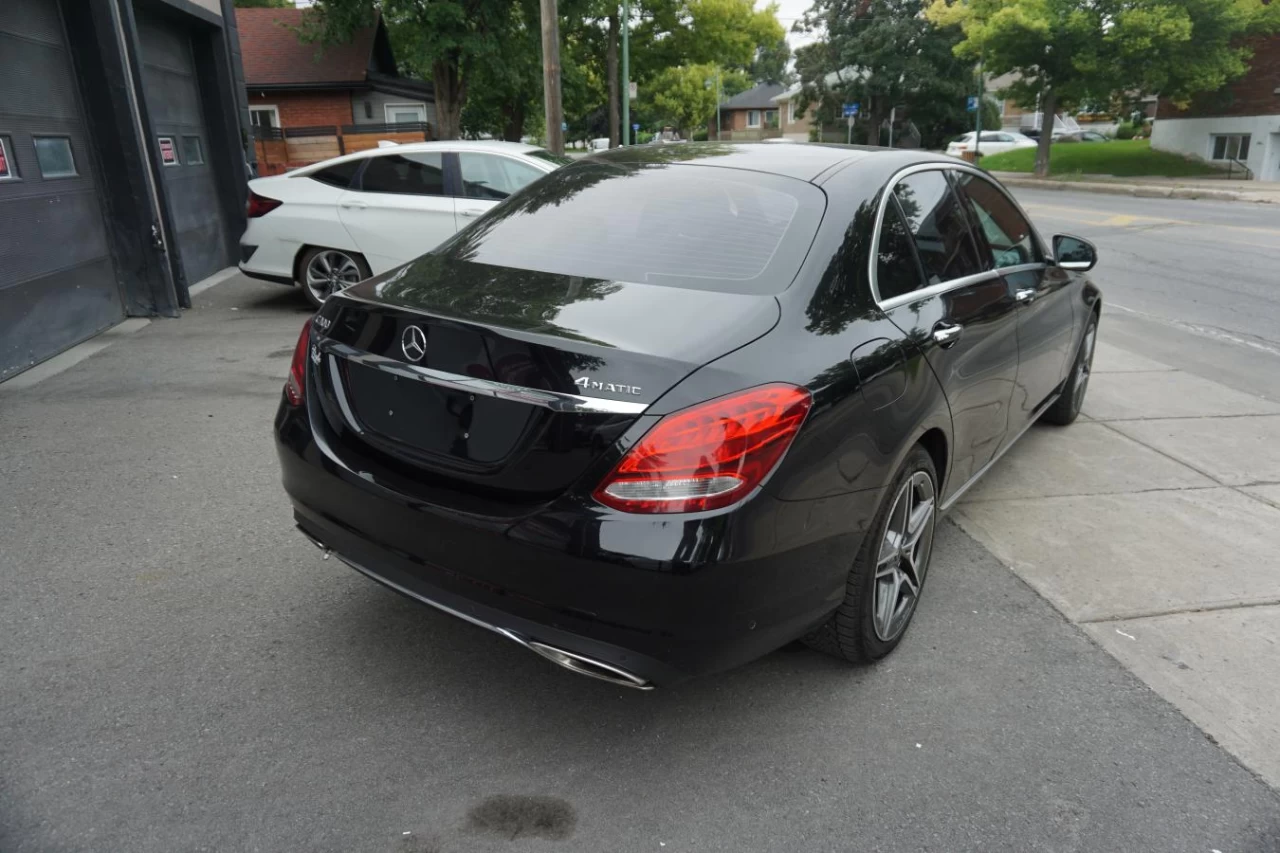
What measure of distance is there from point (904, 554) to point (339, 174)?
7409 millimetres

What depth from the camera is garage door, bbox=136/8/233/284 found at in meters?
9.96

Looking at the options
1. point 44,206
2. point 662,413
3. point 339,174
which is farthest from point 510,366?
point 339,174

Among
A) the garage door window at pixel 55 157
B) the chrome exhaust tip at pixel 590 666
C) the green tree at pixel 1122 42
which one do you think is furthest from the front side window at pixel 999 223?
the green tree at pixel 1122 42

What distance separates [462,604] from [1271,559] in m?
3.55

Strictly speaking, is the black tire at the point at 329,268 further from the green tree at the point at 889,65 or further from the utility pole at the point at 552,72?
the green tree at the point at 889,65

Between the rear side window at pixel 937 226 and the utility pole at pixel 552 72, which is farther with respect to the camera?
the utility pole at pixel 552 72

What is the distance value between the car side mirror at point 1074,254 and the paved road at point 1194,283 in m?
2.89

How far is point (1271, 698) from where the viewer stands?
306 cm

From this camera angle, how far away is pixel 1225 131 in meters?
33.1

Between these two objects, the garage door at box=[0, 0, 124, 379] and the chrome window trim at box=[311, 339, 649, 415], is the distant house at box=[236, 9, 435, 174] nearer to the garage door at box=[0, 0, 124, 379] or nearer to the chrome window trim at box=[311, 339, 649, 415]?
the garage door at box=[0, 0, 124, 379]

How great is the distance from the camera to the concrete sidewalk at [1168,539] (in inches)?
124

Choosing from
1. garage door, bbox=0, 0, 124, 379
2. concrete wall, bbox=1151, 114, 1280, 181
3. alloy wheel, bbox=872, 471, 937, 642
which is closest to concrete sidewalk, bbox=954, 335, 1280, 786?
alloy wheel, bbox=872, 471, 937, 642

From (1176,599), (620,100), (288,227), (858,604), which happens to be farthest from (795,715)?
(620,100)

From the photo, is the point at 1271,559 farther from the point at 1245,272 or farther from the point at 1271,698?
the point at 1245,272
